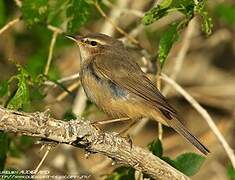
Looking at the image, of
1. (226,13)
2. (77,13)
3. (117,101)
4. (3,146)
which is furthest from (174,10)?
(226,13)

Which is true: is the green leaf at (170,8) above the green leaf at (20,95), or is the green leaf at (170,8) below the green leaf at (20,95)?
above

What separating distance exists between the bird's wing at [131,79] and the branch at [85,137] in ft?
2.42

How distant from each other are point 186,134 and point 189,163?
0.24 metres

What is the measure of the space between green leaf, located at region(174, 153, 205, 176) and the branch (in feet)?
1.88

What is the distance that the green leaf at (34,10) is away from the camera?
237 inches

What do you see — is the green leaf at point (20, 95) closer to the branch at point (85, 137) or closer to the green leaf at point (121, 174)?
the branch at point (85, 137)

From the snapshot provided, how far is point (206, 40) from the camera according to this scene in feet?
30.6

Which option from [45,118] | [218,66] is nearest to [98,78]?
[45,118]

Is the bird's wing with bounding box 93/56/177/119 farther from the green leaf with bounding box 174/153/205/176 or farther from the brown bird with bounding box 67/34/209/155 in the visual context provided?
the green leaf with bounding box 174/153/205/176

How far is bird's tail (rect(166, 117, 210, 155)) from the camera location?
209 inches

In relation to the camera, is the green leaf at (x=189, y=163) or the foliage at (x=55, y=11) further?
the foliage at (x=55, y=11)

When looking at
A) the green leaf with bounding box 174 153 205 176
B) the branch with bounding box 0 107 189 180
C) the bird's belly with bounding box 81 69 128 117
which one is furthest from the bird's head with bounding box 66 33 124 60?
the branch with bounding box 0 107 189 180

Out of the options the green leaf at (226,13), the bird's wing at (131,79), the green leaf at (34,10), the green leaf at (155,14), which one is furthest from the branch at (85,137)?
the green leaf at (226,13)

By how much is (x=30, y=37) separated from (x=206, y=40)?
2.44 metres
